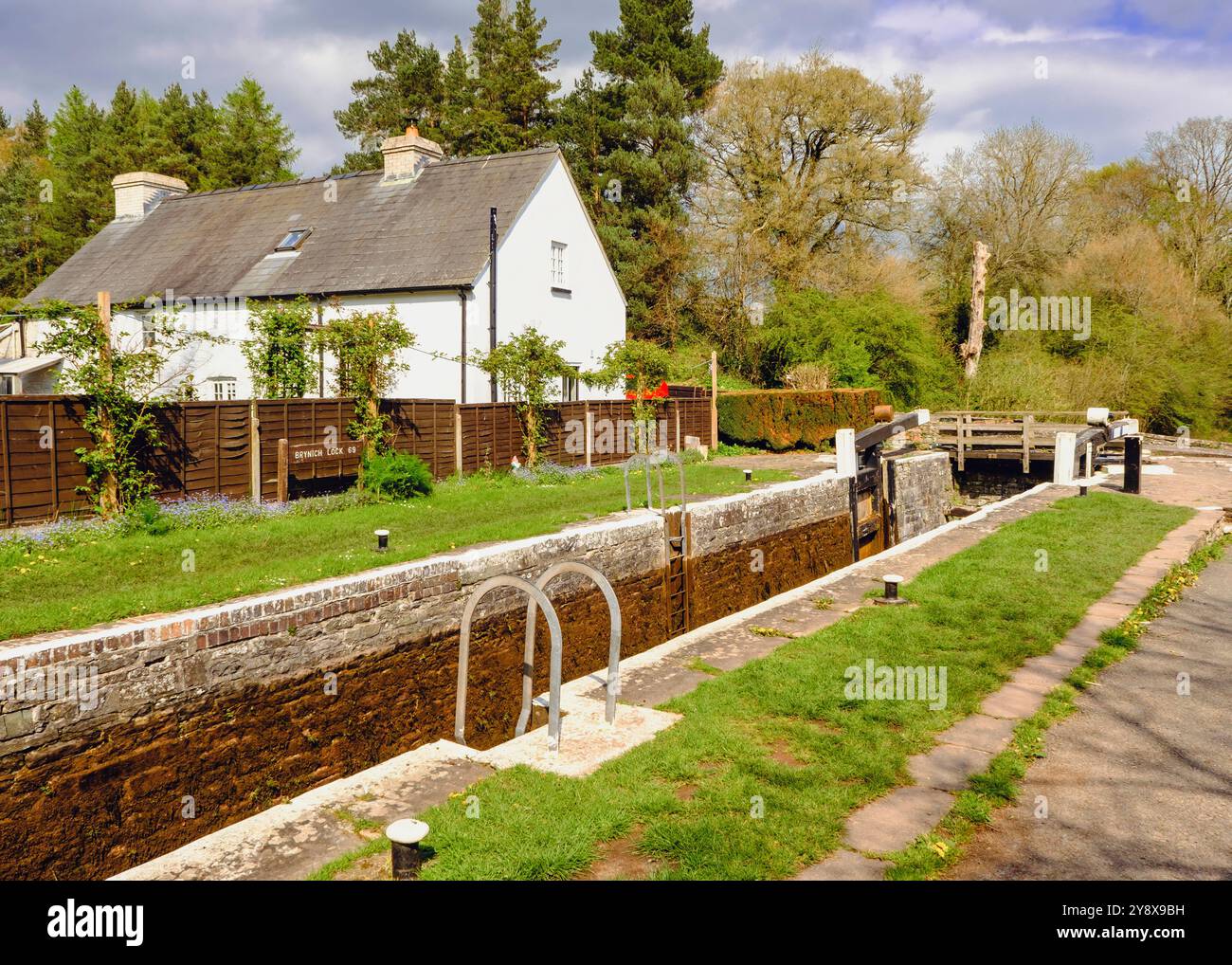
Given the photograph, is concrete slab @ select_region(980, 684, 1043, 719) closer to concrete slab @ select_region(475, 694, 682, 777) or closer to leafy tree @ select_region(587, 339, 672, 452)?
concrete slab @ select_region(475, 694, 682, 777)

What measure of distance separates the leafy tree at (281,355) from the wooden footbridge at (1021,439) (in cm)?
1618

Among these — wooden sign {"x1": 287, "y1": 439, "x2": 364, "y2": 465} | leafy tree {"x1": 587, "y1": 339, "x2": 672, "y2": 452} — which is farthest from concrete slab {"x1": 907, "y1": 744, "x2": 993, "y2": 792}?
leafy tree {"x1": 587, "y1": 339, "x2": 672, "y2": 452}

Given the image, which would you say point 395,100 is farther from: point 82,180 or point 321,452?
point 321,452

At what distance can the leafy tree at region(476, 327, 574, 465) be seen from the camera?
60.5 ft

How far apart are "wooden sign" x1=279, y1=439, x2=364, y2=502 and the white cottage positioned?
17.8 ft

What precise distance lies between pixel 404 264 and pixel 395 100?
27.2 m

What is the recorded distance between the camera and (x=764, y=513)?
1409 cm

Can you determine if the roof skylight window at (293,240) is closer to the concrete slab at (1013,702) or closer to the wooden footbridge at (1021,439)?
the wooden footbridge at (1021,439)

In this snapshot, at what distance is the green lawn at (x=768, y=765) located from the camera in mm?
4168

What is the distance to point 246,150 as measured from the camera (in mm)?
46375

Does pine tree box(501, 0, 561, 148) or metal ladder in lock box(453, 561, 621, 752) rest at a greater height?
pine tree box(501, 0, 561, 148)

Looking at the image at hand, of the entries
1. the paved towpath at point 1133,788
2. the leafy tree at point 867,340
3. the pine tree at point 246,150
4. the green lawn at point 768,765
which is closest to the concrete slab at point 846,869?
the green lawn at point 768,765
